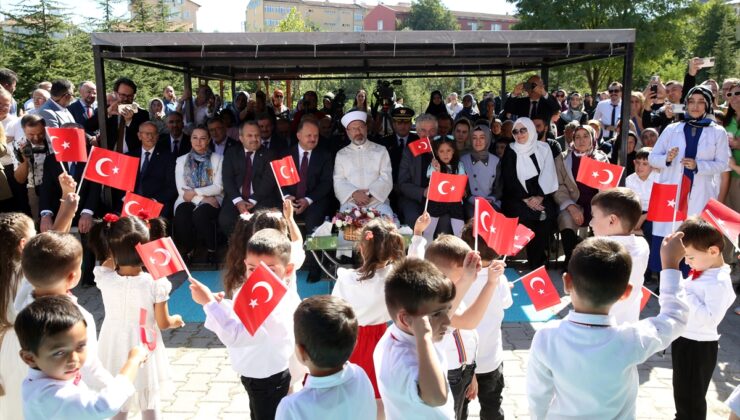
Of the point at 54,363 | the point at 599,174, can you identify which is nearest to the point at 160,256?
the point at 54,363

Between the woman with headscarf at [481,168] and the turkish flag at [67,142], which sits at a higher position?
the turkish flag at [67,142]

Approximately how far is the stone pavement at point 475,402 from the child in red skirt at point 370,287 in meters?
1.15

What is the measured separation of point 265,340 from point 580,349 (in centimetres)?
136

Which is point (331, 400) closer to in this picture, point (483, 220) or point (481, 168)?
point (483, 220)

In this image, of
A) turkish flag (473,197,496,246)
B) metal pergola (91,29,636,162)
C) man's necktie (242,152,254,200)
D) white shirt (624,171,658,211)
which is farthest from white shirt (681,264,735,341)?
man's necktie (242,152,254,200)

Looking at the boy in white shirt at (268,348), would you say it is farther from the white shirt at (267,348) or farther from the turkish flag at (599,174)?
the turkish flag at (599,174)

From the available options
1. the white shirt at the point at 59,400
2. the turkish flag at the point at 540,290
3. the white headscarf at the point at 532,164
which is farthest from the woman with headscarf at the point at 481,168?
the white shirt at the point at 59,400

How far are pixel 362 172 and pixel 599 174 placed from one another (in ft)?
10.8

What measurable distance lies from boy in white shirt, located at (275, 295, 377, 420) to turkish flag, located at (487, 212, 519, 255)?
1329mm

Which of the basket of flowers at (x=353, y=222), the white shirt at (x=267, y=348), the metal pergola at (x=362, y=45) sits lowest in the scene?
the basket of flowers at (x=353, y=222)

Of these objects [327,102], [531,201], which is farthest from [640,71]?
[531,201]

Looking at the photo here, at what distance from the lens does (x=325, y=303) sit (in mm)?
1976

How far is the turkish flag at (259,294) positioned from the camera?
7.72 feet

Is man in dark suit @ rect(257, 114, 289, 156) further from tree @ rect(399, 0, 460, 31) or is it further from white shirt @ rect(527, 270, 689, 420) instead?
tree @ rect(399, 0, 460, 31)
